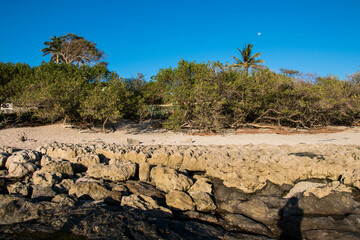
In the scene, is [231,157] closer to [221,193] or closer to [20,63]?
[221,193]

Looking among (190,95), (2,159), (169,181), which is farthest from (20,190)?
(190,95)

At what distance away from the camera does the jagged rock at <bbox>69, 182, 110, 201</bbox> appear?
7.65m

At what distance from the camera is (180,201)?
24.2ft

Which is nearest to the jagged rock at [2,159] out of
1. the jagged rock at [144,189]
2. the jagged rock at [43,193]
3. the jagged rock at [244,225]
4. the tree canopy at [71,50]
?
the jagged rock at [43,193]

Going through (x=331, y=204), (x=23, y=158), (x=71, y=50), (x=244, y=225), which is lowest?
(x=244, y=225)

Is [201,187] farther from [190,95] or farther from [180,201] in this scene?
[190,95]

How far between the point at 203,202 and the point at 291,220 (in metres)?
2.53

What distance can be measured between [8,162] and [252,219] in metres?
10.2

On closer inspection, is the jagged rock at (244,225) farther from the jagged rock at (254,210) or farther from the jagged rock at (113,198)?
the jagged rock at (113,198)

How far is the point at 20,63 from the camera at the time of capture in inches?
846

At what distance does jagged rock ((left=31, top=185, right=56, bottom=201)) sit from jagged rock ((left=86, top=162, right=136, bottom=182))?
209 cm

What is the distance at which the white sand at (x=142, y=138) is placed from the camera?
602 inches

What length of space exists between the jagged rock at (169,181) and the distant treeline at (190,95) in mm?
8622

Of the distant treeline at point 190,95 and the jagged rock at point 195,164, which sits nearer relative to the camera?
the jagged rock at point 195,164
